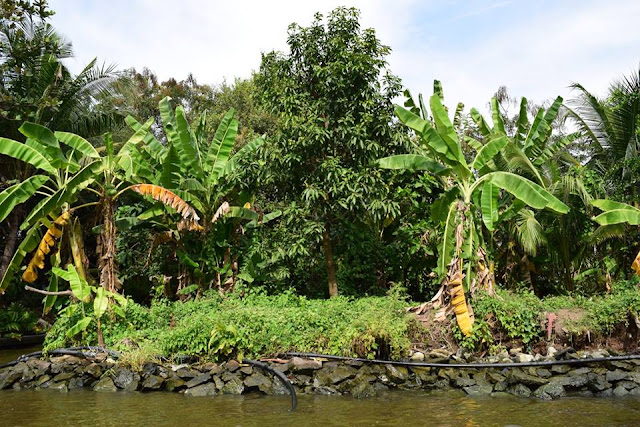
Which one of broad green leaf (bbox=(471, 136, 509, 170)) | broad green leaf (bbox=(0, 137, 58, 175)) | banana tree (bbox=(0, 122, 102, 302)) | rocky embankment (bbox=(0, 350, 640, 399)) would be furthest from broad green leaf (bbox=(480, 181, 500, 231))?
broad green leaf (bbox=(0, 137, 58, 175))

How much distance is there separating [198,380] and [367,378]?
8.13 ft

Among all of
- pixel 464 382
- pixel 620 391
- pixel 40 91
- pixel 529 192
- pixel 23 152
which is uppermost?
pixel 40 91

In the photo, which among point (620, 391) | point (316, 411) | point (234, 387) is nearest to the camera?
point (316, 411)

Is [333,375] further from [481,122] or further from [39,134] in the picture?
[39,134]

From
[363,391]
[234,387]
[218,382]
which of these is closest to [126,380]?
[218,382]

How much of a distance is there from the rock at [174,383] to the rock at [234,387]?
26.1 inches

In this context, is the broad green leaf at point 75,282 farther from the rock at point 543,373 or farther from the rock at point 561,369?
the rock at point 561,369

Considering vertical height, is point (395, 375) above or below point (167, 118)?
below

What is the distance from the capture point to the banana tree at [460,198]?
901 cm

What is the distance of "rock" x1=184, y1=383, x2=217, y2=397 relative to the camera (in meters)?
8.07

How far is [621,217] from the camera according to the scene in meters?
9.03

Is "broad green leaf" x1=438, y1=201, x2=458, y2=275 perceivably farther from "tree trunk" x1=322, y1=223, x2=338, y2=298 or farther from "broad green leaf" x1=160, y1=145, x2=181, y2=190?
"broad green leaf" x1=160, y1=145, x2=181, y2=190

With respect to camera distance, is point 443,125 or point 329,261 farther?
point 329,261

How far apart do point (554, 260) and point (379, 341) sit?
5.88 meters
